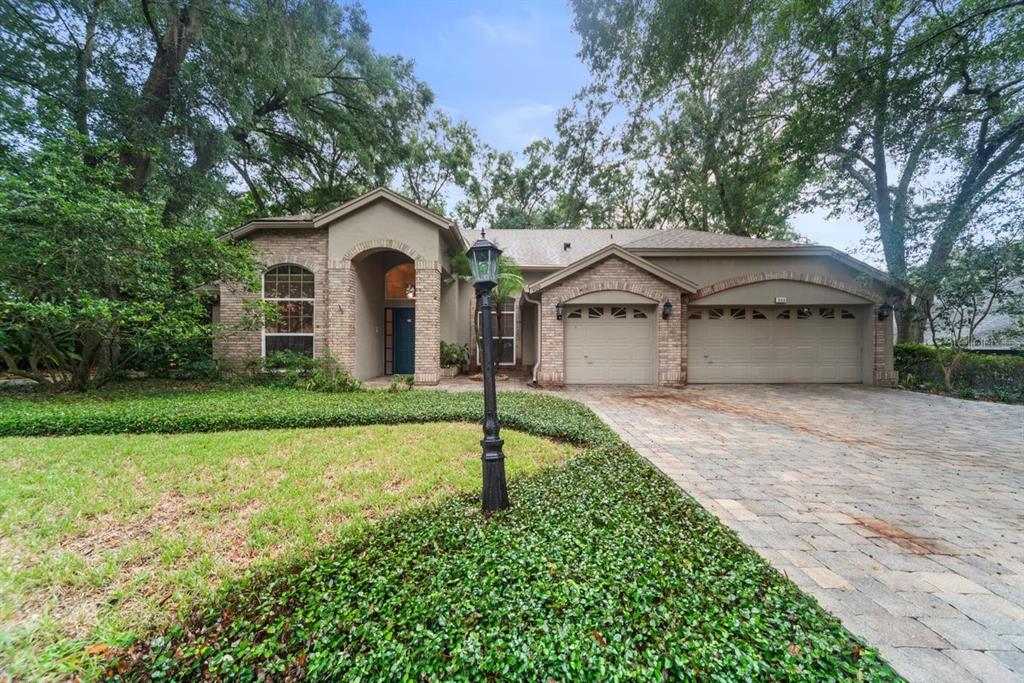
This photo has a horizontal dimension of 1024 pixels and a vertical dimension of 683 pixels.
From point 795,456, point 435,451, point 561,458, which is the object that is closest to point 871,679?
point 561,458

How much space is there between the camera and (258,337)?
1000 centimetres

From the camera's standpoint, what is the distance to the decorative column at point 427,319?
9.95 metres

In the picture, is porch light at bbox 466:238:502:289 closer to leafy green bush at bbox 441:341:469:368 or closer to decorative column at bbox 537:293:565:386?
decorative column at bbox 537:293:565:386

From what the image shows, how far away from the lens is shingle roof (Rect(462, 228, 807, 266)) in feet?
38.1

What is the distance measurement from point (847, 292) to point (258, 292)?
1638 centimetres

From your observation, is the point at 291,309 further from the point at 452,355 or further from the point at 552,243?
the point at 552,243

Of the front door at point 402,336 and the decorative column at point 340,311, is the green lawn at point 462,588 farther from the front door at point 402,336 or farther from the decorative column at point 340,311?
the front door at point 402,336

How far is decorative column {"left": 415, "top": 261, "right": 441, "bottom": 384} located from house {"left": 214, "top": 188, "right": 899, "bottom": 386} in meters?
0.04

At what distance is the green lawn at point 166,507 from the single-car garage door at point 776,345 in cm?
790

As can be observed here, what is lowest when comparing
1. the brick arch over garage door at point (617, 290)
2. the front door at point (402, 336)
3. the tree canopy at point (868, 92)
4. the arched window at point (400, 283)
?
the front door at point (402, 336)

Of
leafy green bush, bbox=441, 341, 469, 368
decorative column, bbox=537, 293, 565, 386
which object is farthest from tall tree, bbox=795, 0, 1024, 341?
leafy green bush, bbox=441, 341, 469, 368

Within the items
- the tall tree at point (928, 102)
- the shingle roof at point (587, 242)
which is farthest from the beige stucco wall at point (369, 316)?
the tall tree at point (928, 102)

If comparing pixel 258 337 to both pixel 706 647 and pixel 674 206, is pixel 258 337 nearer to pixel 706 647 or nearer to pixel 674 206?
pixel 706 647

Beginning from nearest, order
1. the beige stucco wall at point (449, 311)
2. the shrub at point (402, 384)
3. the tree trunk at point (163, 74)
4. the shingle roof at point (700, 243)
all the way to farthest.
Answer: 1. the shrub at point (402, 384)
2. the tree trunk at point (163, 74)
3. the shingle roof at point (700, 243)
4. the beige stucco wall at point (449, 311)
